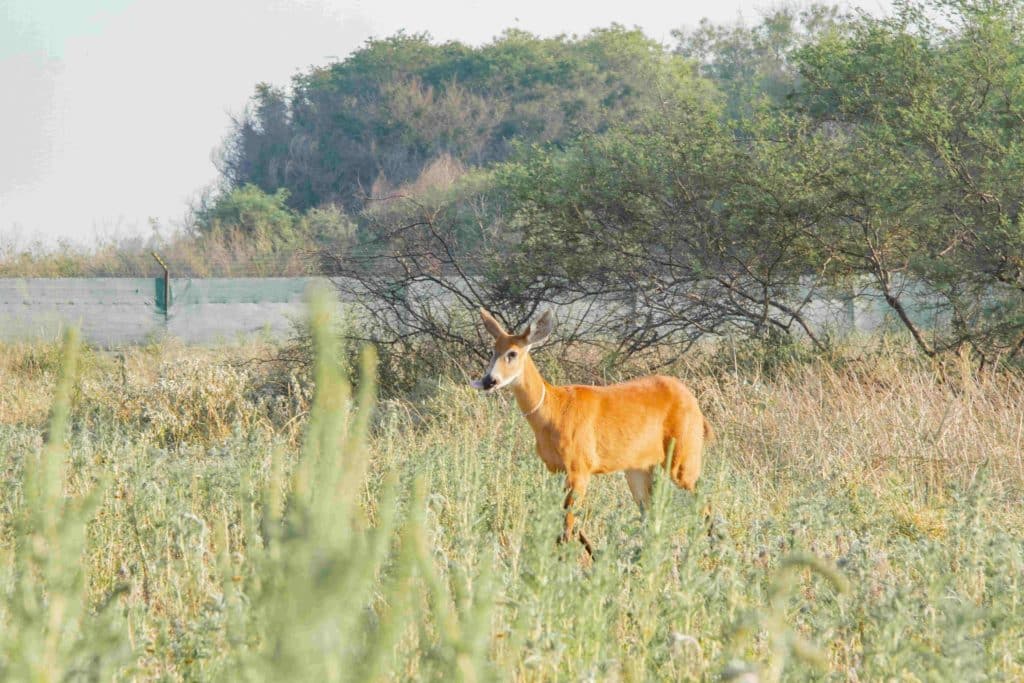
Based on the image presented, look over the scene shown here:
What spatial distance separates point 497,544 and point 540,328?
2365mm

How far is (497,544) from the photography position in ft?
14.6

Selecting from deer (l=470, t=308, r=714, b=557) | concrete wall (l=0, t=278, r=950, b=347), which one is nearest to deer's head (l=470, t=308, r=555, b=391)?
deer (l=470, t=308, r=714, b=557)

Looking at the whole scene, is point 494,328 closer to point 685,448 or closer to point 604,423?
point 604,423

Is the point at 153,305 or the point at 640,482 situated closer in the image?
the point at 640,482

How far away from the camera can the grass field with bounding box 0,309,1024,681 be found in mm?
1500

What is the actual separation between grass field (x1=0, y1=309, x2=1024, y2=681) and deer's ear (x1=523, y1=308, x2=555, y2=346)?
2.05 ft

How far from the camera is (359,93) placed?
43094mm

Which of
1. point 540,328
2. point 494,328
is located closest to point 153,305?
point 494,328

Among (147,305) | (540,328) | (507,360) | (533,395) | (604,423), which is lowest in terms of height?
(147,305)

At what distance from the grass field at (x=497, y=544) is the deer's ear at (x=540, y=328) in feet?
2.05

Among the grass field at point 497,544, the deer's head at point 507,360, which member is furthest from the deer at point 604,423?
the grass field at point 497,544

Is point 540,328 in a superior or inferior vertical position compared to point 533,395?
superior

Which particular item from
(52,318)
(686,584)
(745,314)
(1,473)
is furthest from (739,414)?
(52,318)

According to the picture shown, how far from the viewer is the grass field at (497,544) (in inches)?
59.1
